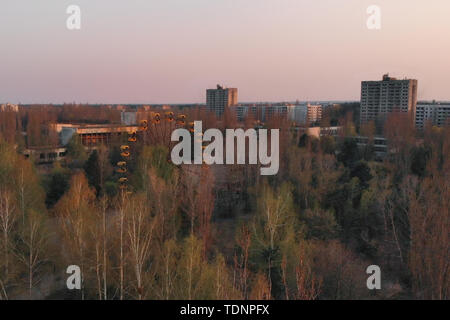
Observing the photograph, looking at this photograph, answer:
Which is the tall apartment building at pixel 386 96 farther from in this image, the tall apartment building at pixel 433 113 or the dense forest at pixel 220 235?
the dense forest at pixel 220 235

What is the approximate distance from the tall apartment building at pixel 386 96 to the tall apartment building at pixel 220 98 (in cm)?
2076

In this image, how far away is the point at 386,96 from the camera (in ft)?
129

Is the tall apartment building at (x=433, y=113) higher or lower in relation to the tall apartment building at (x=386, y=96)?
lower

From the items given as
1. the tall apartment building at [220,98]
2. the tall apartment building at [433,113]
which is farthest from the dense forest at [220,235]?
the tall apartment building at [220,98]

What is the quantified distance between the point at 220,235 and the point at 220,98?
A: 46.2 metres

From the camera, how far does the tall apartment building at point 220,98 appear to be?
2197 inches

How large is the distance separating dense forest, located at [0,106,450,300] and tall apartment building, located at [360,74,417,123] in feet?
82.5

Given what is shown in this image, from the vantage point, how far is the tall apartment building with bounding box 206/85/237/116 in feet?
183

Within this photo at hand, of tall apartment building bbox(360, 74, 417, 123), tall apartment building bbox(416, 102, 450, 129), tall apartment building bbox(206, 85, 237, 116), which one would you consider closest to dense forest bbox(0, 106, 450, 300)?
tall apartment building bbox(360, 74, 417, 123)

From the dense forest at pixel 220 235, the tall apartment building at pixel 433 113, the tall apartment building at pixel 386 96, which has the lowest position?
the dense forest at pixel 220 235
